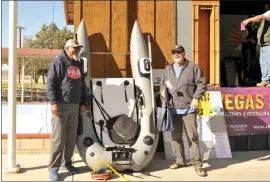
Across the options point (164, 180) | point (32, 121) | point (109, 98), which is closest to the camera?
point (164, 180)

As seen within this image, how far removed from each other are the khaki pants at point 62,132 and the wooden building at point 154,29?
1.87 m

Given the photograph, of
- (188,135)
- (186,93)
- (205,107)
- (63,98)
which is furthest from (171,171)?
(63,98)

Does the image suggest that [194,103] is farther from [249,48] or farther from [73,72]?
[249,48]

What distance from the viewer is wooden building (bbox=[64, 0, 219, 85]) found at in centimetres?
584

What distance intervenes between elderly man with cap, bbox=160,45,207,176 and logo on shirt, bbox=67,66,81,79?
1.15m

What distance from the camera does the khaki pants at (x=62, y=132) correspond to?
A: 3926 millimetres

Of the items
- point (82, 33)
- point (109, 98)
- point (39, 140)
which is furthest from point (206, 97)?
point (39, 140)

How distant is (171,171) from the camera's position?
4309 mm

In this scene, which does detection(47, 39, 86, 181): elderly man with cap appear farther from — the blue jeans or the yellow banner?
the blue jeans

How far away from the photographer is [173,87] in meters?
4.32

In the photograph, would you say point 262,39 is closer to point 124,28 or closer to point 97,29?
point 124,28

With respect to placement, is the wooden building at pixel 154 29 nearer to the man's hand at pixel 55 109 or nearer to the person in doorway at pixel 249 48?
the person in doorway at pixel 249 48

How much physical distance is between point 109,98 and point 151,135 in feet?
2.75

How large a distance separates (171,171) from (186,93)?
1.04 metres
